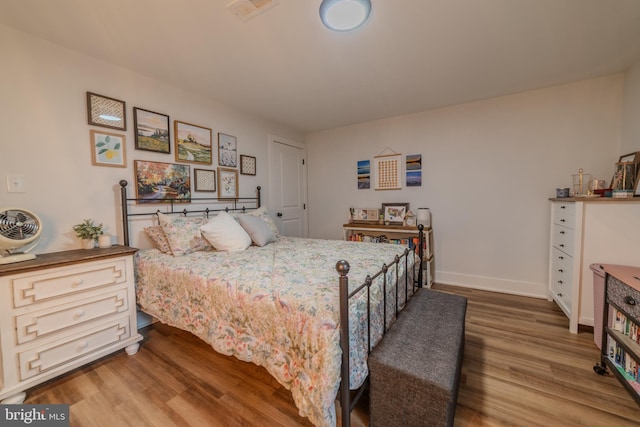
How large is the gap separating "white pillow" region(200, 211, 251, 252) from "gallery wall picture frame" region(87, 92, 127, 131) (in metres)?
1.18

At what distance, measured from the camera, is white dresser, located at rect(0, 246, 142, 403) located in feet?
4.60

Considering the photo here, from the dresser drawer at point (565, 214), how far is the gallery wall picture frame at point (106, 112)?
13.4 feet

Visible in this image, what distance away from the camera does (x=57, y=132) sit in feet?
6.15

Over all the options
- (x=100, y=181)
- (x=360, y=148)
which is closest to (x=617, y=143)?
(x=360, y=148)

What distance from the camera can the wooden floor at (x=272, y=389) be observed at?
51.7 inches

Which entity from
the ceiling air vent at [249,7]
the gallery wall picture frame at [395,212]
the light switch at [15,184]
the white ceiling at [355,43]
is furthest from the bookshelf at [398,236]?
the light switch at [15,184]

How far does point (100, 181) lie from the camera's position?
2096mm

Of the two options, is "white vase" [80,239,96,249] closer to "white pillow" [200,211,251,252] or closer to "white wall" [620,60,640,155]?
"white pillow" [200,211,251,252]

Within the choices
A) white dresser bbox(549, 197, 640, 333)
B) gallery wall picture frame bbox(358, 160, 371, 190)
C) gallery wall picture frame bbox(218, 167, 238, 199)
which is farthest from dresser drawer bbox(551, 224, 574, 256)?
gallery wall picture frame bbox(218, 167, 238, 199)

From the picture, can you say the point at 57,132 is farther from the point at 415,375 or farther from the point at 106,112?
the point at 415,375

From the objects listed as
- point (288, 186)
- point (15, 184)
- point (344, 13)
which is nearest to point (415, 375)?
point (344, 13)

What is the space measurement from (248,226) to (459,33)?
96.1 inches

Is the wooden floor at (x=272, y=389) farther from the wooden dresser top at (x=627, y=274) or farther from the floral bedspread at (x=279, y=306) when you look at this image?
the wooden dresser top at (x=627, y=274)

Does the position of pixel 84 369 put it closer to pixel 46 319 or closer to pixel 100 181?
pixel 46 319
